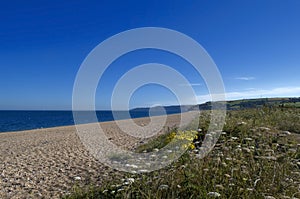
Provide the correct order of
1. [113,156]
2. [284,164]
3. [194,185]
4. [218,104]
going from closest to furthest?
[194,185]
[284,164]
[113,156]
[218,104]

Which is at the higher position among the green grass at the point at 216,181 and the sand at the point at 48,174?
the green grass at the point at 216,181

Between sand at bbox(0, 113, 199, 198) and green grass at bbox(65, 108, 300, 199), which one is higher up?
green grass at bbox(65, 108, 300, 199)

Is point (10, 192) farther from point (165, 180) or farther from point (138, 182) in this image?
point (165, 180)

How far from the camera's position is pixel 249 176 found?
14.4 feet

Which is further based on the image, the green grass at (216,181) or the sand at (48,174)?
the sand at (48,174)

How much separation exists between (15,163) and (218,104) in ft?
44.0

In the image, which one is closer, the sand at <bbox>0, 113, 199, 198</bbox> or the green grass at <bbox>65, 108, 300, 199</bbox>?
the green grass at <bbox>65, 108, 300, 199</bbox>

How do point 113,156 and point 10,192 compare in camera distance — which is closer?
point 10,192

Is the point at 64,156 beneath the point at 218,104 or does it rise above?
beneath

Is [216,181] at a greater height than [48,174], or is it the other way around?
[216,181]

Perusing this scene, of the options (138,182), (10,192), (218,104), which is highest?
(218,104)

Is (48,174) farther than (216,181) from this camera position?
Yes

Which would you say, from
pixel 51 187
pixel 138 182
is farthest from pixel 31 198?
pixel 138 182

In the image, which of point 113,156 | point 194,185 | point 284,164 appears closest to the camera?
point 194,185
